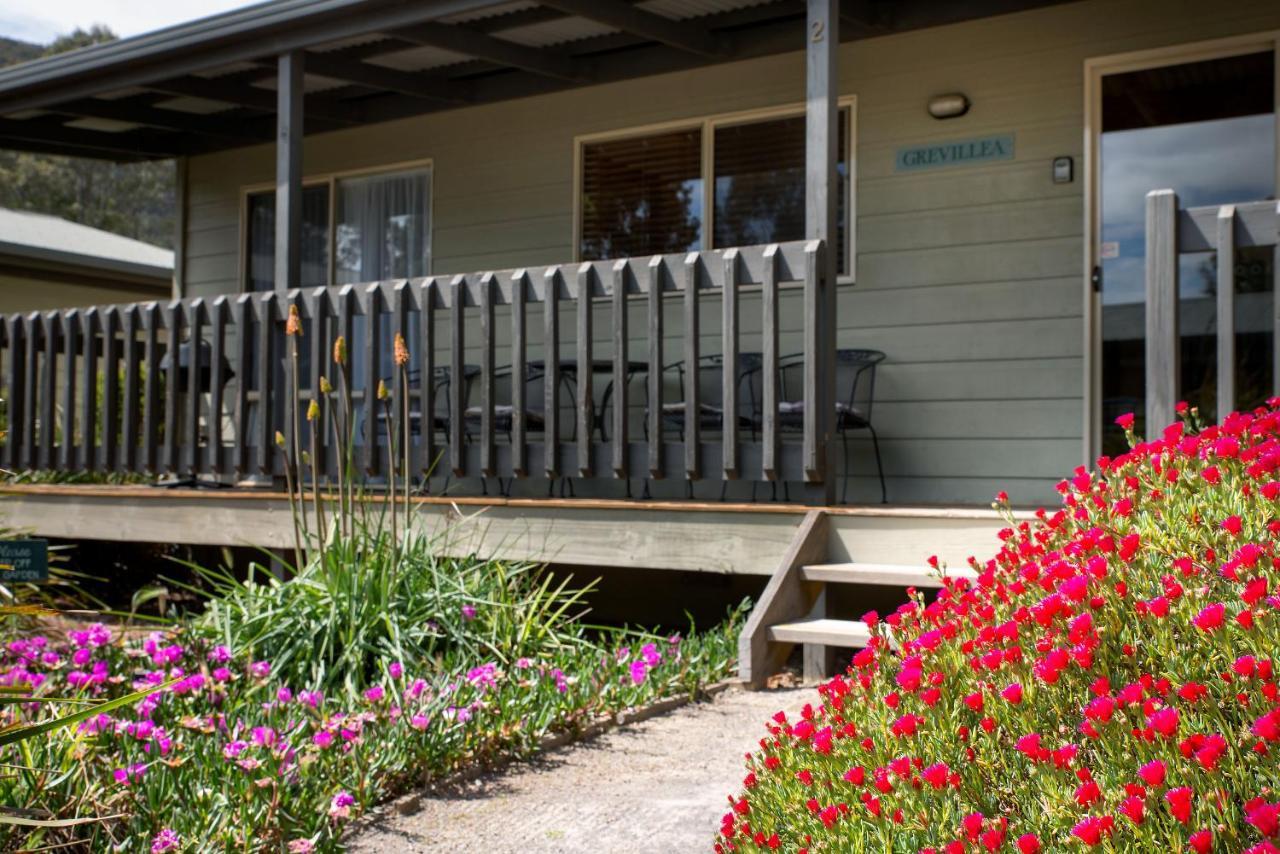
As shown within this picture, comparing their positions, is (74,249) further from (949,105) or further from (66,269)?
(949,105)

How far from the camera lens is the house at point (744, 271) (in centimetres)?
532

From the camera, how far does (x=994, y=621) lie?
6.88 ft

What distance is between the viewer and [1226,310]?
411 cm

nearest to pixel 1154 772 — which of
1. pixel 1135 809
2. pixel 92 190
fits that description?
pixel 1135 809

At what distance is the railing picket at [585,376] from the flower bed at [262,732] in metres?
1.08

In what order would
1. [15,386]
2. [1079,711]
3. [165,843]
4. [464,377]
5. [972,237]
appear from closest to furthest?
[1079,711], [165,843], [464,377], [972,237], [15,386]

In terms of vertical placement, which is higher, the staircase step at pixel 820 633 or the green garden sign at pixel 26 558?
the green garden sign at pixel 26 558

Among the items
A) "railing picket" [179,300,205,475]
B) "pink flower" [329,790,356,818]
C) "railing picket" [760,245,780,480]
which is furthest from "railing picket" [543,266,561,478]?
"pink flower" [329,790,356,818]

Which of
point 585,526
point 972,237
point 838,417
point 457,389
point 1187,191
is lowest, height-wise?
point 585,526

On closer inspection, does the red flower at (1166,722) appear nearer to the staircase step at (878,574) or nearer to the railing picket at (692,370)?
the staircase step at (878,574)

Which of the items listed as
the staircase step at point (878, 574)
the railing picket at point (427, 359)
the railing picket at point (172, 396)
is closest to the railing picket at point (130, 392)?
the railing picket at point (172, 396)

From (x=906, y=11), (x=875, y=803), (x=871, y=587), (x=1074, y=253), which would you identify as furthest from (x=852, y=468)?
(x=875, y=803)

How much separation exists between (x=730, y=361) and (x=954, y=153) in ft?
7.42

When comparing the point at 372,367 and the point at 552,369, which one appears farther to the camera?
the point at 372,367
